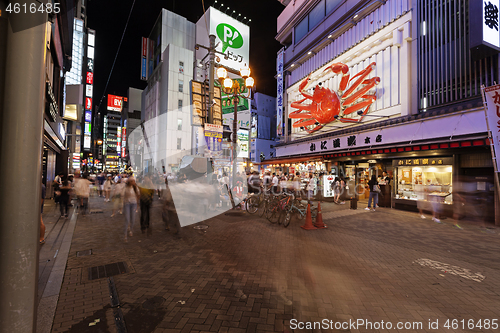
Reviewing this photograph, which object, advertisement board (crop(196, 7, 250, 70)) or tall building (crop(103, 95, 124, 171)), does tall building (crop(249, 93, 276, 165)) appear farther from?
tall building (crop(103, 95, 124, 171))

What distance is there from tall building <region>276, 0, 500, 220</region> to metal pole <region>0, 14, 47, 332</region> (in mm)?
13604

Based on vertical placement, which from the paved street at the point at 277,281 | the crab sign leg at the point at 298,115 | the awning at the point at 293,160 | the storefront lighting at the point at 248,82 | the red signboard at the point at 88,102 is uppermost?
the red signboard at the point at 88,102

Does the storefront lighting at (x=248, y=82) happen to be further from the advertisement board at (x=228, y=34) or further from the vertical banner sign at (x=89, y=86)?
the vertical banner sign at (x=89, y=86)

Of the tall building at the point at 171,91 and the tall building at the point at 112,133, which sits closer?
the tall building at the point at 171,91

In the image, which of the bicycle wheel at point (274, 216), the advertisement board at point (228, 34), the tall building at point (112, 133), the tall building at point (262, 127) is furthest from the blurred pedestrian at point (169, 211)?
the tall building at point (112, 133)

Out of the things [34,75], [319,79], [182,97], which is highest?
[182,97]

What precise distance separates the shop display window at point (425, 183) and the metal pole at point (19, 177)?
13.7 meters

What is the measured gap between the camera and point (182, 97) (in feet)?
155

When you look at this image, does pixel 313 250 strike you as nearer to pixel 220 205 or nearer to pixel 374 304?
pixel 374 304

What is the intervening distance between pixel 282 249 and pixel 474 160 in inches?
404

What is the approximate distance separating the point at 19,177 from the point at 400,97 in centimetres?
1703

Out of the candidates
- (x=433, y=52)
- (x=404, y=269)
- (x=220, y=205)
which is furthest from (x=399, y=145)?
(x=220, y=205)

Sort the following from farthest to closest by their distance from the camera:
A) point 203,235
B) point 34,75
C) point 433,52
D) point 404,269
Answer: point 433,52
point 203,235
point 404,269
point 34,75

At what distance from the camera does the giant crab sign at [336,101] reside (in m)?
16.5
